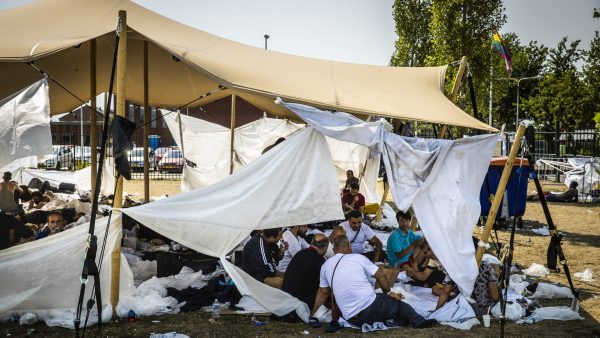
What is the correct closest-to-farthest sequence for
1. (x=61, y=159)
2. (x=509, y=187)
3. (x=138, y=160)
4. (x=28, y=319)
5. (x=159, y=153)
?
1. (x=28, y=319)
2. (x=509, y=187)
3. (x=61, y=159)
4. (x=138, y=160)
5. (x=159, y=153)

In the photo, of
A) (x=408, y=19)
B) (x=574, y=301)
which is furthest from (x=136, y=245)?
(x=408, y=19)

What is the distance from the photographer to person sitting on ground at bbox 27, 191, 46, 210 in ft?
37.3

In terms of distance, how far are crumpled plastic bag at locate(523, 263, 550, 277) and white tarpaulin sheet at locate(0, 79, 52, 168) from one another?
7.40m

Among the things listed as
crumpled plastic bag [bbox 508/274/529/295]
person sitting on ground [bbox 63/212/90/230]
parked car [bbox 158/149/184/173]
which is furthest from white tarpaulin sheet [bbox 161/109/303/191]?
parked car [bbox 158/149/184/173]

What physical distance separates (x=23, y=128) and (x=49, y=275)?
166cm

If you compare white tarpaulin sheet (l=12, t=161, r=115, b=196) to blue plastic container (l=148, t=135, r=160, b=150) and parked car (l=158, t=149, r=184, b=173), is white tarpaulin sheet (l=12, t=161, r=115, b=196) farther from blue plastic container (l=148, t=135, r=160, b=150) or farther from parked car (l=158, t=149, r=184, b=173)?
blue plastic container (l=148, t=135, r=160, b=150)

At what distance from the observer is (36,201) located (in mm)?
11719

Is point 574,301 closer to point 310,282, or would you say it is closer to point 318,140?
point 310,282

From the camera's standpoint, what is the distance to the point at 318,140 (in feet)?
22.3

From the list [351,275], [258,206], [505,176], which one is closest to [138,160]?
[258,206]

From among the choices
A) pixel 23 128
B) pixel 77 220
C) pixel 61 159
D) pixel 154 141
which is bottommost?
pixel 77 220

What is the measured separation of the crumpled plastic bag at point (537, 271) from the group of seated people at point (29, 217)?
727 cm

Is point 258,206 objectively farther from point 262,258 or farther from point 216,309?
point 216,309

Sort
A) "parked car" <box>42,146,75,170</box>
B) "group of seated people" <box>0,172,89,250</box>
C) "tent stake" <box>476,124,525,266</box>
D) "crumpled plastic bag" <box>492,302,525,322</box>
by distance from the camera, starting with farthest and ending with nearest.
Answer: "parked car" <box>42,146,75,170</box> → "group of seated people" <box>0,172,89,250</box> → "tent stake" <box>476,124,525,266</box> → "crumpled plastic bag" <box>492,302,525,322</box>
